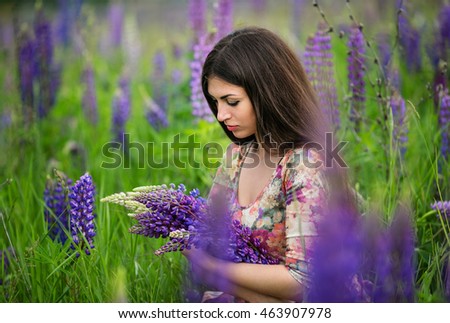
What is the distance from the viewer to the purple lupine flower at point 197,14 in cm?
468

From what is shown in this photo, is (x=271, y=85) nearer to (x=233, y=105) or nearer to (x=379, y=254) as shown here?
(x=233, y=105)

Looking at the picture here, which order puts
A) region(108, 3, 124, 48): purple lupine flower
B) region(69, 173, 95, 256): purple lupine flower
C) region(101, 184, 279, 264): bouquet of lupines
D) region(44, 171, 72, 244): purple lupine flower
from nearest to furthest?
region(101, 184, 279, 264): bouquet of lupines → region(69, 173, 95, 256): purple lupine flower → region(44, 171, 72, 244): purple lupine flower → region(108, 3, 124, 48): purple lupine flower

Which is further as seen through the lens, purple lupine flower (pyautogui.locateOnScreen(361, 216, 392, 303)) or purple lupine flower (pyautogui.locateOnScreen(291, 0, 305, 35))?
purple lupine flower (pyautogui.locateOnScreen(291, 0, 305, 35))

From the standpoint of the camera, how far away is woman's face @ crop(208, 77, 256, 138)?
2408 mm

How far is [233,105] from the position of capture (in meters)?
2.43

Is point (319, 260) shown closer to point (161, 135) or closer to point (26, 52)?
point (161, 135)

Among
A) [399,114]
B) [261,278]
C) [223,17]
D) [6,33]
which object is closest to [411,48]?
[223,17]

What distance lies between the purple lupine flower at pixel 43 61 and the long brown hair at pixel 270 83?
2.37 metres

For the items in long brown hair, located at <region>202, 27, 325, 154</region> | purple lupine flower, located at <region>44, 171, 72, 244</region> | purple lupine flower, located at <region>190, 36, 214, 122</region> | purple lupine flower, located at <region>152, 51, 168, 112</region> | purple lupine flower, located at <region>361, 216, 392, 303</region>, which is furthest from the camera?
purple lupine flower, located at <region>152, 51, 168, 112</region>

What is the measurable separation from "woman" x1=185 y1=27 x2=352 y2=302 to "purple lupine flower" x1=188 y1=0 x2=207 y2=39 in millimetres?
2133

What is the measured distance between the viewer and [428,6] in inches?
223

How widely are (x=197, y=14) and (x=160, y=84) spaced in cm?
75

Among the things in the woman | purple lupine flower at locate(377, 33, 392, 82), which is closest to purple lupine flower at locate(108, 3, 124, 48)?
purple lupine flower at locate(377, 33, 392, 82)

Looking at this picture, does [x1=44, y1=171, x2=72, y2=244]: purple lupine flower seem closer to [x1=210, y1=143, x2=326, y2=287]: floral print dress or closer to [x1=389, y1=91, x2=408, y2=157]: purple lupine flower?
[x1=210, y1=143, x2=326, y2=287]: floral print dress
